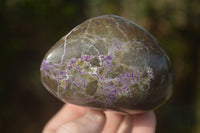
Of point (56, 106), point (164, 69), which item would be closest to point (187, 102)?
point (56, 106)

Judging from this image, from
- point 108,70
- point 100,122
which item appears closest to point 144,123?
point 100,122

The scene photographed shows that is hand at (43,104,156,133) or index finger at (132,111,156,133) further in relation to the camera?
index finger at (132,111,156,133)

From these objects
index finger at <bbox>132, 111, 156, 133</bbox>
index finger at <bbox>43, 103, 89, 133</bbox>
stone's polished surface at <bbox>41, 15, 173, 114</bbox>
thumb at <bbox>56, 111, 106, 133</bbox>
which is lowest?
index finger at <bbox>43, 103, 89, 133</bbox>

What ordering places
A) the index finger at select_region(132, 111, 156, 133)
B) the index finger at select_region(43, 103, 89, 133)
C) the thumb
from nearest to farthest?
the thumb
the index finger at select_region(132, 111, 156, 133)
the index finger at select_region(43, 103, 89, 133)

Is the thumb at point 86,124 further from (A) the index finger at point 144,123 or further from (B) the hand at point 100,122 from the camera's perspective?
(A) the index finger at point 144,123

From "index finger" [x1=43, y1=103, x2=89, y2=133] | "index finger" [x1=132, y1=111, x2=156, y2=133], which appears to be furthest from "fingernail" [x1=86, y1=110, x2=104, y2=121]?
"index finger" [x1=43, y1=103, x2=89, y2=133]

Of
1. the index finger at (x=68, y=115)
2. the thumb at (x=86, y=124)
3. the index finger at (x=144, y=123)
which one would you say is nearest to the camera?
the thumb at (x=86, y=124)

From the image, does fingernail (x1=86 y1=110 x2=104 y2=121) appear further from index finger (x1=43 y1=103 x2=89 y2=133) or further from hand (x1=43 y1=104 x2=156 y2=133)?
index finger (x1=43 y1=103 x2=89 y2=133)

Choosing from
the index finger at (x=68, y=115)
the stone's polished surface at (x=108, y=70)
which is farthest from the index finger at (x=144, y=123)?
the index finger at (x=68, y=115)
